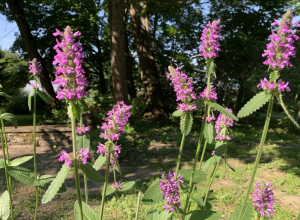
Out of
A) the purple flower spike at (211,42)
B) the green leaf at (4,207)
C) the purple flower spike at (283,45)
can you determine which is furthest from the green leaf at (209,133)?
the green leaf at (4,207)

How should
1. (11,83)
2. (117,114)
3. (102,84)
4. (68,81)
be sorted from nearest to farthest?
(68,81)
(117,114)
(11,83)
(102,84)

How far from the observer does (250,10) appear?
927cm

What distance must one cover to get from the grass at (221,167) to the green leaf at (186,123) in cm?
106

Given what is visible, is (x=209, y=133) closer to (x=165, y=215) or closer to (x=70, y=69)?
(x=165, y=215)

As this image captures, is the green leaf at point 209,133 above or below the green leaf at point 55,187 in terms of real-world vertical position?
above

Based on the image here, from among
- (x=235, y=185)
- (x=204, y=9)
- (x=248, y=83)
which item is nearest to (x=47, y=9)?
(x=204, y=9)

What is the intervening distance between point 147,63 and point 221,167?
20.4 ft

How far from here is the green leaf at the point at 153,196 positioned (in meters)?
1.32

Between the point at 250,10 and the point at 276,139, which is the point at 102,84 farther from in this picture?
the point at 276,139

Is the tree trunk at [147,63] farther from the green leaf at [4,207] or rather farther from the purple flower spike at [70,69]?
the purple flower spike at [70,69]

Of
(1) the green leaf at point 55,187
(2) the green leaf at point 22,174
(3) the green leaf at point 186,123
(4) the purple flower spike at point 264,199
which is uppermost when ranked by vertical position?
(3) the green leaf at point 186,123

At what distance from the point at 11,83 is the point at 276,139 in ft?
38.1

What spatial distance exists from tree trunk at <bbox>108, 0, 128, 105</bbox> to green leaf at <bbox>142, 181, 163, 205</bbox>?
5.32 m

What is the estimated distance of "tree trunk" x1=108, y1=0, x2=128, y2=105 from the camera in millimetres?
6371
